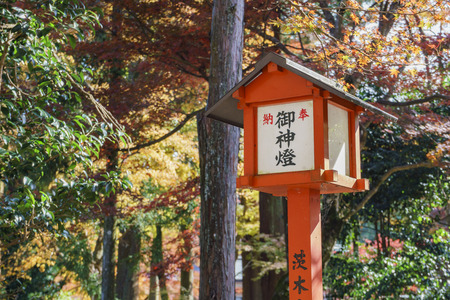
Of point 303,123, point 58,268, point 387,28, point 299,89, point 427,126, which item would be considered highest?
point 387,28

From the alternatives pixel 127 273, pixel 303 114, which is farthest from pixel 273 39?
pixel 127 273

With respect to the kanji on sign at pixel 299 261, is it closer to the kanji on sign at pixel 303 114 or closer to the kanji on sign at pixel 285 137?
the kanji on sign at pixel 285 137

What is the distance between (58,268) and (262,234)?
7.41 meters

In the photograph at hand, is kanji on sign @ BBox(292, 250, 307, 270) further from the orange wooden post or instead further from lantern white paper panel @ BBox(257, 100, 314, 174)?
lantern white paper panel @ BBox(257, 100, 314, 174)

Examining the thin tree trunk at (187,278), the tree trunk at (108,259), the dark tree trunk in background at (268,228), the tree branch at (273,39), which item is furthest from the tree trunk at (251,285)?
the tree branch at (273,39)

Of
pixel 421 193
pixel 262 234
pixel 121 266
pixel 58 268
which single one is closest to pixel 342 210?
pixel 421 193

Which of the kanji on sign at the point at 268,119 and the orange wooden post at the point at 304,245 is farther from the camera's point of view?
the kanji on sign at the point at 268,119

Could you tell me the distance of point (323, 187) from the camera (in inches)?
133

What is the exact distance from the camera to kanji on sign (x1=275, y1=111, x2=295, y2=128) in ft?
11.1

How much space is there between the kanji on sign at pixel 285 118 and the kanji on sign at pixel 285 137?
52mm

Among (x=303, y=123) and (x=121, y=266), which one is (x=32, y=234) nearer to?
(x=303, y=123)

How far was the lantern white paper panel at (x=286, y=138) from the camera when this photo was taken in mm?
3311

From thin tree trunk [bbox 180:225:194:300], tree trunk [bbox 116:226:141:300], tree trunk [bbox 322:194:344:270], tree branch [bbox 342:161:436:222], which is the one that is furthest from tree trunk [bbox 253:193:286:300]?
tree trunk [bbox 116:226:141:300]

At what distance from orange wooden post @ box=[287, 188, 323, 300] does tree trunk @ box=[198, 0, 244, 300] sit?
2210 millimetres
